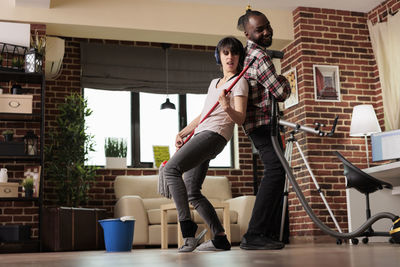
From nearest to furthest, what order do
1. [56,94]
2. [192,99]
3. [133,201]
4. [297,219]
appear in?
[133,201], [297,219], [56,94], [192,99]

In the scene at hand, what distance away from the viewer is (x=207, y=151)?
2867 millimetres

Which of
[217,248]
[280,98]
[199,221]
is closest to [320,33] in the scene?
[199,221]

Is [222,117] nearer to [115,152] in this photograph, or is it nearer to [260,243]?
[260,243]

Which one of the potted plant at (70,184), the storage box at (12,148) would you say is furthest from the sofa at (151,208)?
the storage box at (12,148)

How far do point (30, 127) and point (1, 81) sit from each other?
56 centimetres

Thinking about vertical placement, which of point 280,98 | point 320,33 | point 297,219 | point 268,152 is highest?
point 320,33

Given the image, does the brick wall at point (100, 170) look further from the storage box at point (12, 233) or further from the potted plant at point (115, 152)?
the storage box at point (12, 233)

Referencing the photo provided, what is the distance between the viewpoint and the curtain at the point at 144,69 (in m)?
7.01

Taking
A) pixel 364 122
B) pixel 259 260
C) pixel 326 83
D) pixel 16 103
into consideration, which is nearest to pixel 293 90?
pixel 326 83

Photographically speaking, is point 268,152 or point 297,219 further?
point 297,219

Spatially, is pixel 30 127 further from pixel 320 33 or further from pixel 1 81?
pixel 320 33

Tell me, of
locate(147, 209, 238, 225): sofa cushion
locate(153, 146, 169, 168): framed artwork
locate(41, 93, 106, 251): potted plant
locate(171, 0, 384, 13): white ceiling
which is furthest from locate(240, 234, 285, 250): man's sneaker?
locate(153, 146, 169, 168): framed artwork

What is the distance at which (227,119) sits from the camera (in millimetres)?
2951

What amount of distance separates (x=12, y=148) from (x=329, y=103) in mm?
3394
